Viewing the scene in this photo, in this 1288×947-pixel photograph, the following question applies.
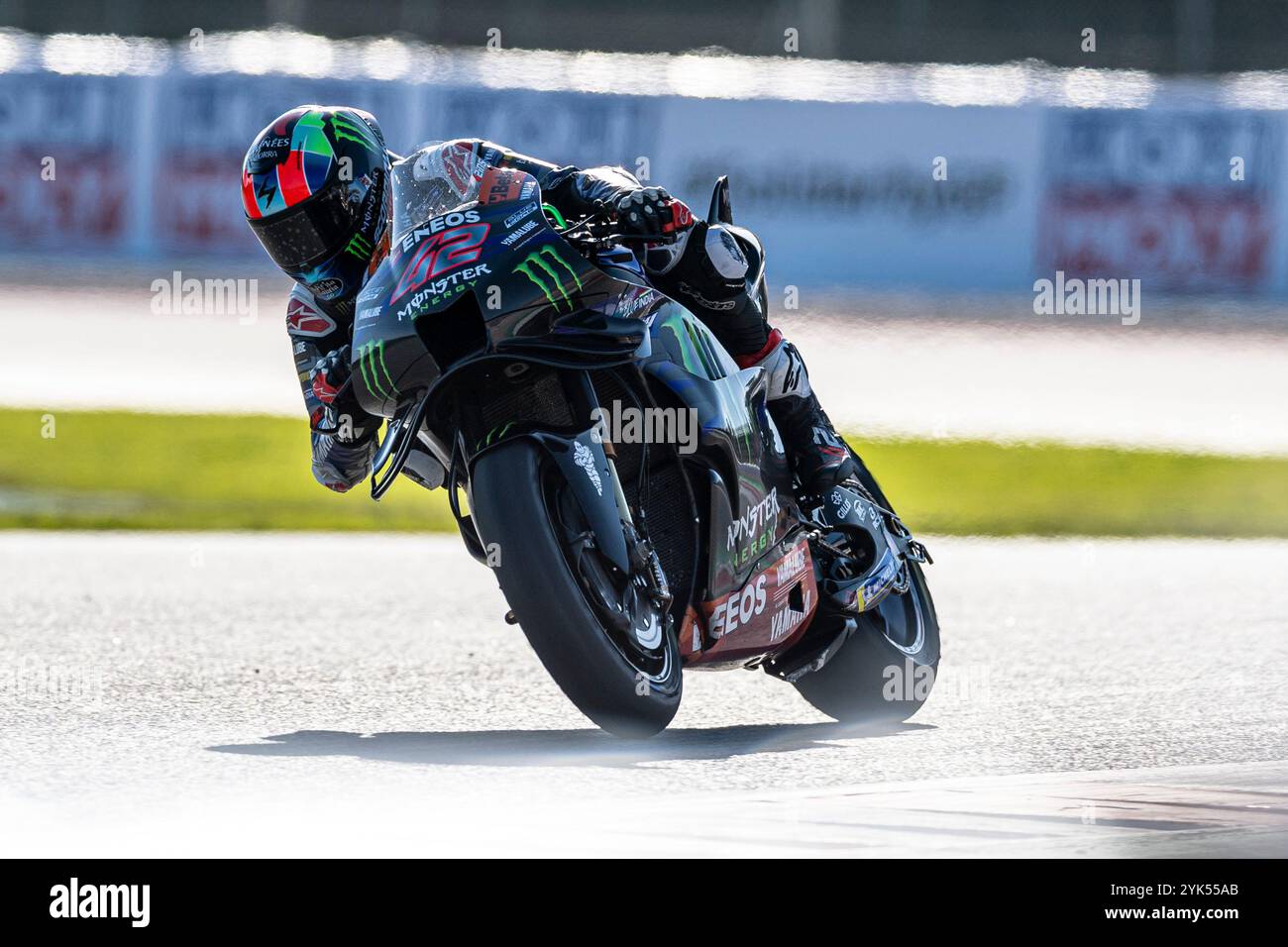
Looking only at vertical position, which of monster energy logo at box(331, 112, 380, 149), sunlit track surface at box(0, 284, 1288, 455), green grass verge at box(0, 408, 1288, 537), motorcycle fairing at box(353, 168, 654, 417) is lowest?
green grass verge at box(0, 408, 1288, 537)

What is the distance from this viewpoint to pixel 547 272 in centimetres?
445

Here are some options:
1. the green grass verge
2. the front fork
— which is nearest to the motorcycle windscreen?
the front fork

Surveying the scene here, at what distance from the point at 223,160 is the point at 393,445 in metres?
16.4

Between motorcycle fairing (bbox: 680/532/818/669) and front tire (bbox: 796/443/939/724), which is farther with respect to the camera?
front tire (bbox: 796/443/939/724)

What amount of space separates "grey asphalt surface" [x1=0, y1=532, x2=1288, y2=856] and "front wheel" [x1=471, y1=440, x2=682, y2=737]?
0.18 metres

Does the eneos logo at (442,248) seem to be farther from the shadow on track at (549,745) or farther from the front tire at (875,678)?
the front tire at (875,678)

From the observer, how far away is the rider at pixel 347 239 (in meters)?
4.75

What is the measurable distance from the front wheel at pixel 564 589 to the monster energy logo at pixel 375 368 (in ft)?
1.06

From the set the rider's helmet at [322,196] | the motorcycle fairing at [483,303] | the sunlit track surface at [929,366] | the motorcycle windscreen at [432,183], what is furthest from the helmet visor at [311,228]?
the sunlit track surface at [929,366]

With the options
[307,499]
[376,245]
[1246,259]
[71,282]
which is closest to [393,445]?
[376,245]

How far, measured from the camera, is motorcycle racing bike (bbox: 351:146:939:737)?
14.0ft

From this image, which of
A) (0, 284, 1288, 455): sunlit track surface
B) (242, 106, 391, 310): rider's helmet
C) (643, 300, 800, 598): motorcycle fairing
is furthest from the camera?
(0, 284, 1288, 455): sunlit track surface

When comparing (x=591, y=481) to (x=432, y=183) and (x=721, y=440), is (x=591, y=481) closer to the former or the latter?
(x=721, y=440)

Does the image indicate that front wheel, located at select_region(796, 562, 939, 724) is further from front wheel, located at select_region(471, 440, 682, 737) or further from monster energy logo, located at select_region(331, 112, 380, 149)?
monster energy logo, located at select_region(331, 112, 380, 149)
